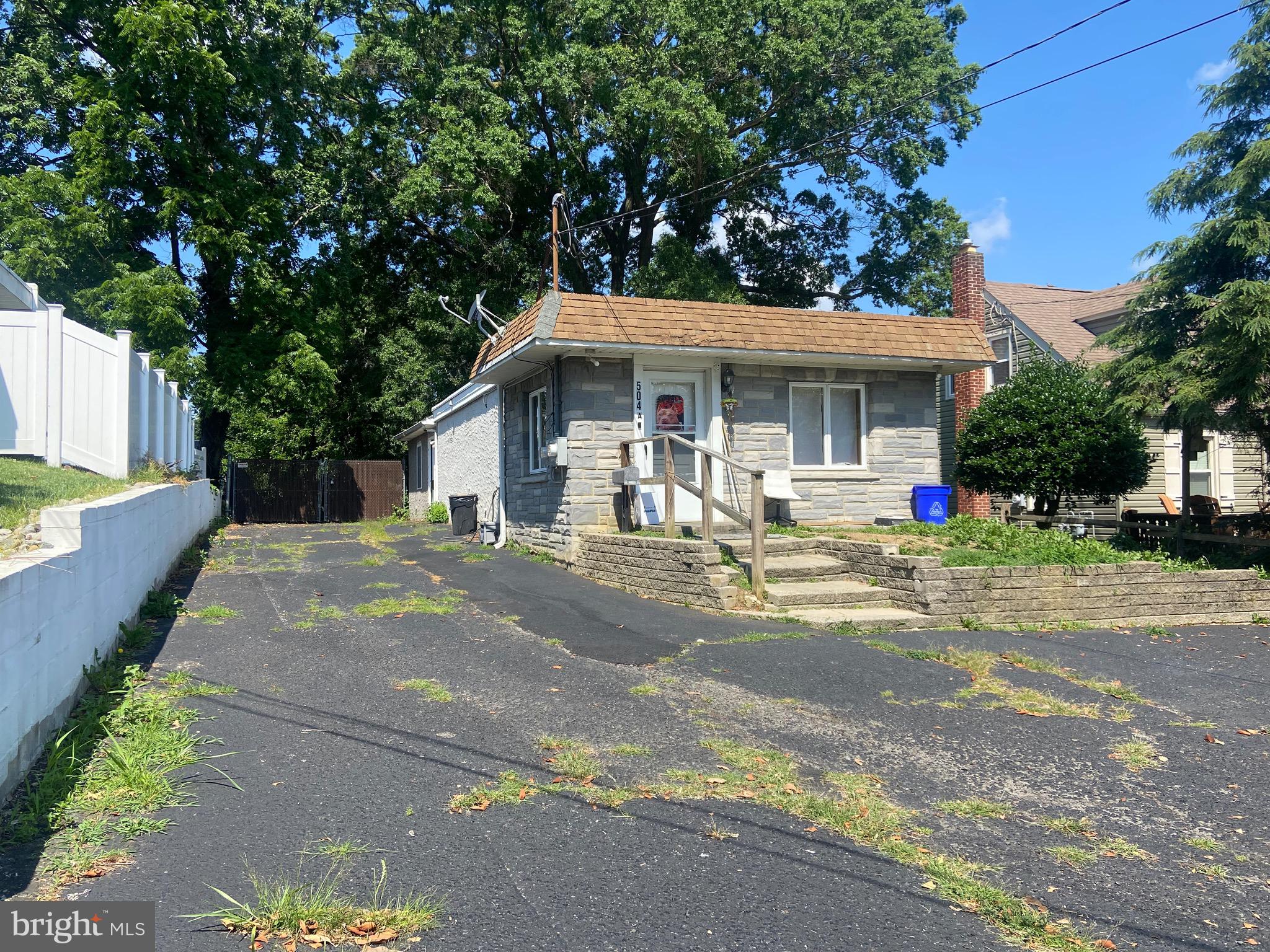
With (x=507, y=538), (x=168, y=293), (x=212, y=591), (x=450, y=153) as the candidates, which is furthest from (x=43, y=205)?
(x=212, y=591)

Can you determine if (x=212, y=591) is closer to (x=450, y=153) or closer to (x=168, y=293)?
(x=168, y=293)

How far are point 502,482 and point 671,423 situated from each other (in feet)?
14.1

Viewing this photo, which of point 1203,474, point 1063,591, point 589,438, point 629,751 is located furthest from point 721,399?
point 1203,474

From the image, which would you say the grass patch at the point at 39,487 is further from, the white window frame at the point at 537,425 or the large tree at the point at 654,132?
the large tree at the point at 654,132

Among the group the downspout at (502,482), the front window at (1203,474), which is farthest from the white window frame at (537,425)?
the front window at (1203,474)

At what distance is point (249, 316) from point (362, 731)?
2182 cm

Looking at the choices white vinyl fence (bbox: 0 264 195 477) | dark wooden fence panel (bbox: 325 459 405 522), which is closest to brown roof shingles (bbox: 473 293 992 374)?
white vinyl fence (bbox: 0 264 195 477)

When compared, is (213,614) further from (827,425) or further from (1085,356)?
(1085,356)

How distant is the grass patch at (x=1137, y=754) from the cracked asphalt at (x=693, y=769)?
0.05 m

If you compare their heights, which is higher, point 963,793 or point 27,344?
point 27,344

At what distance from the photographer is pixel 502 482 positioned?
1638 centimetres

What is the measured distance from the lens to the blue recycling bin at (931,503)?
558 inches

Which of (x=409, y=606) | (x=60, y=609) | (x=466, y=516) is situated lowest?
(x=409, y=606)

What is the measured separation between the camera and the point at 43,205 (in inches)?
866
